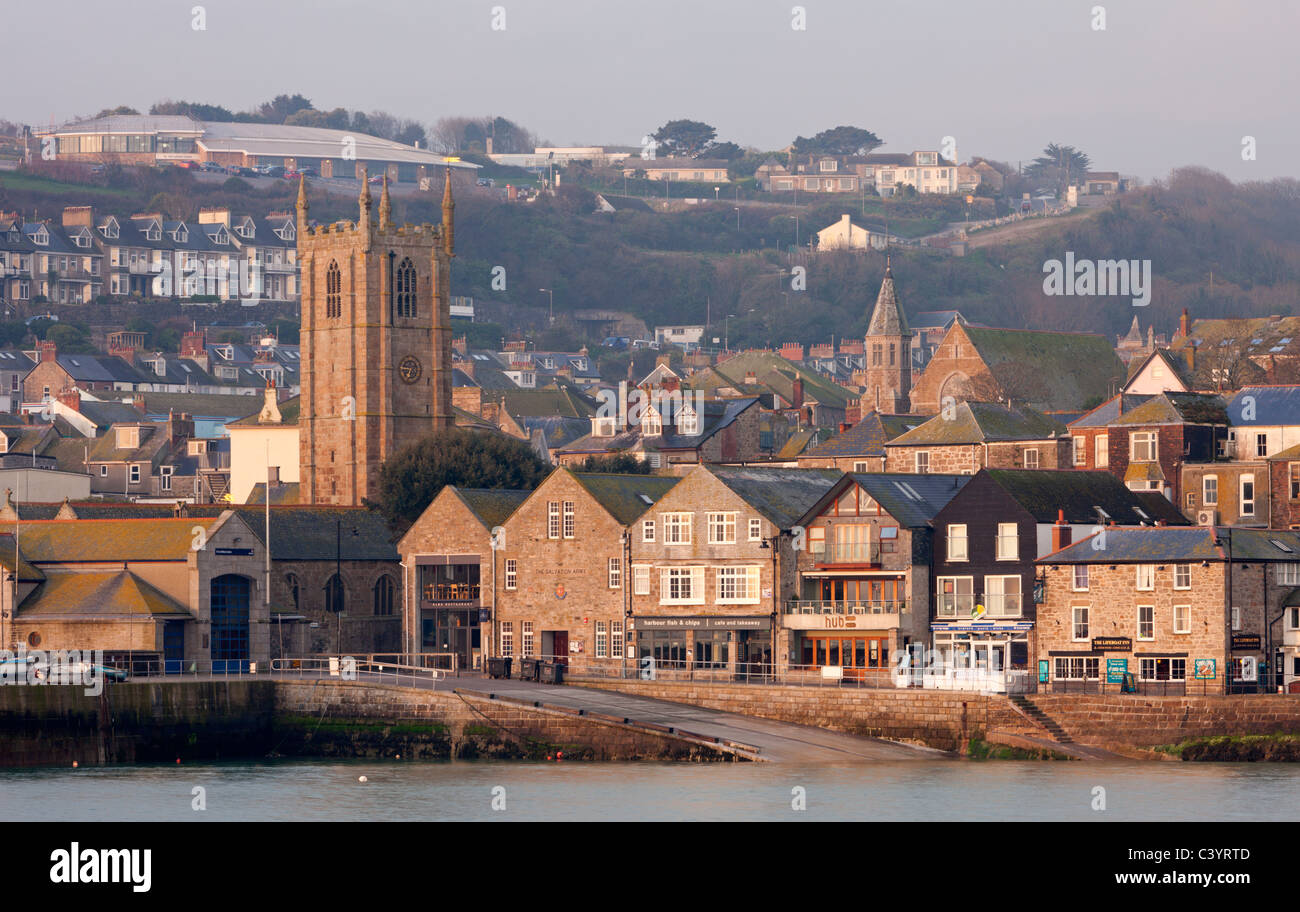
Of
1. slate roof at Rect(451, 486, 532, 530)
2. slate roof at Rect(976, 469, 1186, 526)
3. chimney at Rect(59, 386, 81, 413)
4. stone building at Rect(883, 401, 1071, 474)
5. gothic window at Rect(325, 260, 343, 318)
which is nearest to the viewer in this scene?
slate roof at Rect(976, 469, 1186, 526)

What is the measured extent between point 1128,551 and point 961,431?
2492cm

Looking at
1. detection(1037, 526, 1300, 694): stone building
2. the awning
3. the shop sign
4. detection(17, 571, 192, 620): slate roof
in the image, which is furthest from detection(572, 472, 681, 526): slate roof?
the shop sign

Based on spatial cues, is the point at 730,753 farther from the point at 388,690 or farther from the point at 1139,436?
the point at 1139,436

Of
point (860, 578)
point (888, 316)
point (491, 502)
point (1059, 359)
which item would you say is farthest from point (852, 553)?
point (888, 316)

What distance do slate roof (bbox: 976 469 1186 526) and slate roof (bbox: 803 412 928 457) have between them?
2193 centimetres

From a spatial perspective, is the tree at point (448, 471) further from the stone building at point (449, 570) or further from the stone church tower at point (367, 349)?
the stone church tower at point (367, 349)

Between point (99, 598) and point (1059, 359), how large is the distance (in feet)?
252

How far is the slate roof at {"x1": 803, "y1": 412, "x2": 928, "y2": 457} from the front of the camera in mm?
104062

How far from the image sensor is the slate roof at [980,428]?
94938mm

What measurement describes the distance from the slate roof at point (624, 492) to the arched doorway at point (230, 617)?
12.4 metres

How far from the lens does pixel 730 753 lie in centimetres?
6384

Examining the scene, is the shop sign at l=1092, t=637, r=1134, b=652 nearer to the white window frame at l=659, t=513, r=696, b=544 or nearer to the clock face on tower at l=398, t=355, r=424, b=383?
the white window frame at l=659, t=513, r=696, b=544

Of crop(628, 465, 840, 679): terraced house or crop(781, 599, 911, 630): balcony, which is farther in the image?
crop(628, 465, 840, 679): terraced house

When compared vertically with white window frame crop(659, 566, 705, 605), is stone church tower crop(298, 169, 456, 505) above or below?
above
